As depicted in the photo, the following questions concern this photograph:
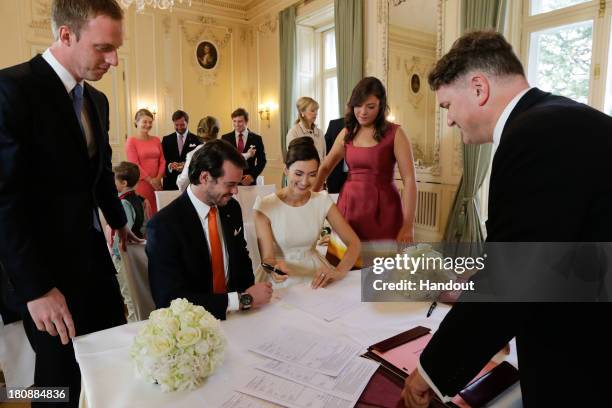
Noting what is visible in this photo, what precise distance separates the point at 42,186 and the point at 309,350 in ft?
3.28

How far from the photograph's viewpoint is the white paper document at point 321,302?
1442mm

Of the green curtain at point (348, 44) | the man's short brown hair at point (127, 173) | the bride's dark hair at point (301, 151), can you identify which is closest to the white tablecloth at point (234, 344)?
the bride's dark hair at point (301, 151)

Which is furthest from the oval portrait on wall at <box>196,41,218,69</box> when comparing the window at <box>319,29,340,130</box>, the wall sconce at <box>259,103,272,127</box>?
the window at <box>319,29,340,130</box>

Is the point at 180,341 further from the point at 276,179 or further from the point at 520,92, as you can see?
the point at 276,179

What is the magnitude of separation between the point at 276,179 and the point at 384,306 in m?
6.67

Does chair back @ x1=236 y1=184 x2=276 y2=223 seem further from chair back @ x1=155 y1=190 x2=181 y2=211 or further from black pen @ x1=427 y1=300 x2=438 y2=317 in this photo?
black pen @ x1=427 y1=300 x2=438 y2=317

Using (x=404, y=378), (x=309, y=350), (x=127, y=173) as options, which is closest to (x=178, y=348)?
(x=309, y=350)

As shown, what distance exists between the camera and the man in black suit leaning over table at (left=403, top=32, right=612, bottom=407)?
0.77 m

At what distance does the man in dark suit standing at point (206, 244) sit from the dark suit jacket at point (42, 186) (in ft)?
0.82

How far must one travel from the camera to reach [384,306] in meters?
1.50

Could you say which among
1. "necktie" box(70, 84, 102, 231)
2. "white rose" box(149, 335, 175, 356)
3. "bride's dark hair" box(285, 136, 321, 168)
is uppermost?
"necktie" box(70, 84, 102, 231)

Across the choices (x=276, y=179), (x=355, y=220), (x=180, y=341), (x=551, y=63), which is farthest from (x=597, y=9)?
(x=276, y=179)

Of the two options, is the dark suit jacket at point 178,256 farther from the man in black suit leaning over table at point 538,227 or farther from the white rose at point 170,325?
the man in black suit leaning over table at point 538,227

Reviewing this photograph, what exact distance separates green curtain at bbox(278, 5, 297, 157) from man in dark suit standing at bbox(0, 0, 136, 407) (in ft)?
19.3
